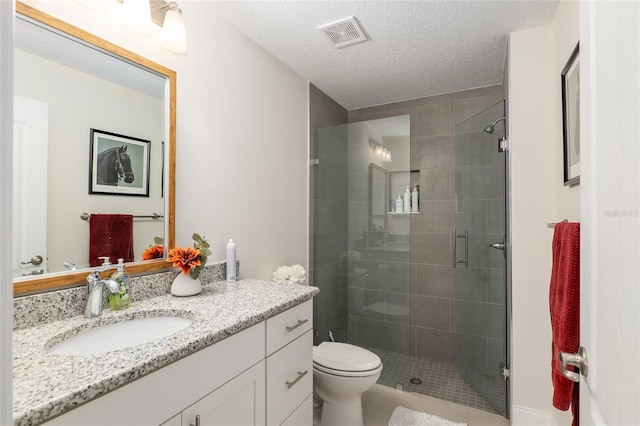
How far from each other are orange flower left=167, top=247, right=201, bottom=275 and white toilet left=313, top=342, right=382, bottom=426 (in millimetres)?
1020

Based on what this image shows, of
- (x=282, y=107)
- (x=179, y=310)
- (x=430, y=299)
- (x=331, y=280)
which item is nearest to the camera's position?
(x=179, y=310)

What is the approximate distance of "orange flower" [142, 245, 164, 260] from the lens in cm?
144

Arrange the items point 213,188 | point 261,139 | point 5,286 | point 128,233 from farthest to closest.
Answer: point 261,139 < point 213,188 < point 128,233 < point 5,286

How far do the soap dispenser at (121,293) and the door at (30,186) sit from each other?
22 cm

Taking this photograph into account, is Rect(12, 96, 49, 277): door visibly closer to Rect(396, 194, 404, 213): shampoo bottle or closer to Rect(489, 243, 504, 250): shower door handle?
Rect(396, 194, 404, 213): shampoo bottle

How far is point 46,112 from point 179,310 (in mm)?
839

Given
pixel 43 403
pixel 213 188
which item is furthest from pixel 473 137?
pixel 43 403

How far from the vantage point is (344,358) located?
2.05 m

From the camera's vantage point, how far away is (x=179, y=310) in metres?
1.26

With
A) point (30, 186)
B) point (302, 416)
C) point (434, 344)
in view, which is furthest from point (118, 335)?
point (434, 344)

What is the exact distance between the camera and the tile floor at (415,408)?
2111 mm

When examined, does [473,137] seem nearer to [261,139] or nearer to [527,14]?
[527,14]

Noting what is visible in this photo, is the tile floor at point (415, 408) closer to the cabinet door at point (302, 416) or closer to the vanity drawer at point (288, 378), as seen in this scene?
the cabinet door at point (302, 416)

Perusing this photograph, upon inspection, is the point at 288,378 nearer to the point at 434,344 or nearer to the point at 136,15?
the point at 136,15
